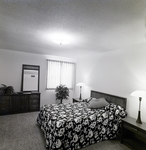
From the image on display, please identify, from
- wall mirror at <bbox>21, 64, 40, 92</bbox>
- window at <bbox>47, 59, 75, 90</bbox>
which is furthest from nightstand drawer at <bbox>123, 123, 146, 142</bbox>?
wall mirror at <bbox>21, 64, 40, 92</bbox>

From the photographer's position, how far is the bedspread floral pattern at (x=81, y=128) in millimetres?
2203

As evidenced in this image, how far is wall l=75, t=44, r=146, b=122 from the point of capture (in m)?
2.82

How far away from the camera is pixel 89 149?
2.34 meters

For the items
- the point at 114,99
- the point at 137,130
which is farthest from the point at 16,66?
the point at 137,130

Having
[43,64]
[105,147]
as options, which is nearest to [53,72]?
[43,64]

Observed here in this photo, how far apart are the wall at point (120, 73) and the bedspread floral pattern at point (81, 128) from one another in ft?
1.68

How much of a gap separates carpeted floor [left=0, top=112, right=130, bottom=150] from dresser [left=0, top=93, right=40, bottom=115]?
0.67 meters

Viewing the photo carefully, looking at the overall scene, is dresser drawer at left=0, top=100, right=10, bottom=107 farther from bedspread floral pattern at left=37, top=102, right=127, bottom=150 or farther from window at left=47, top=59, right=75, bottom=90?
bedspread floral pattern at left=37, top=102, right=127, bottom=150

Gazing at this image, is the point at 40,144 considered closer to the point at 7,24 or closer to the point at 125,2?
the point at 7,24

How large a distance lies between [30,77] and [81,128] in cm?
345

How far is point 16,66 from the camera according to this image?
182 inches

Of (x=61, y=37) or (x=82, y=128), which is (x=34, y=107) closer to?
(x=82, y=128)

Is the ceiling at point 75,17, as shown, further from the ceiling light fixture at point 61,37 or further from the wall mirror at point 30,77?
the wall mirror at point 30,77

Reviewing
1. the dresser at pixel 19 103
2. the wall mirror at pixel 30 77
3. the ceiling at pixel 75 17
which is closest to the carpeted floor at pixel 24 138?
the dresser at pixel 19 103
